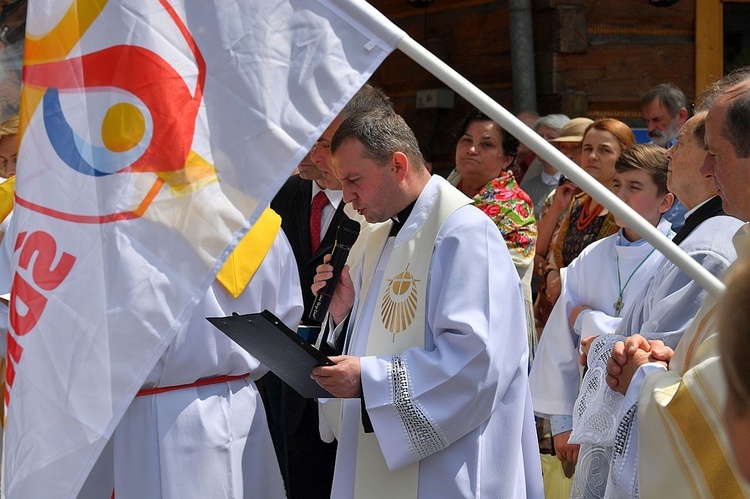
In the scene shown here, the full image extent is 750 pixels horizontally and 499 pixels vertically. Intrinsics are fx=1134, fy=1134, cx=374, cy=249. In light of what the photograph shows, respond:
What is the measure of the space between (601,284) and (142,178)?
8.42ft

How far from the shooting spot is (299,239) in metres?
5.35

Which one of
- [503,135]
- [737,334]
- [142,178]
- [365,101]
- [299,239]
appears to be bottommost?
Result: [737,334]

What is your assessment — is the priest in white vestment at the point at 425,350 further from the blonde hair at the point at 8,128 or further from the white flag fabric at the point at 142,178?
the blonde hair at the point at 8,128

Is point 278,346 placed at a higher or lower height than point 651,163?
lower

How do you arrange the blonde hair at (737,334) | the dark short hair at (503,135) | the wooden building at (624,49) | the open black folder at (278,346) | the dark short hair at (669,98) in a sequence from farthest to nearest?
the wooden building at (624,49) → the dark short hair at (669,98) → the dark short hair at (503,135) → the open black folder at (278,346) → the blonde hair at (737,334)

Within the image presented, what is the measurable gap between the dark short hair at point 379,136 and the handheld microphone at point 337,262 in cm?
44

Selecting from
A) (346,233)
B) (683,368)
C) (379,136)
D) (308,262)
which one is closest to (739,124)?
(683,368)

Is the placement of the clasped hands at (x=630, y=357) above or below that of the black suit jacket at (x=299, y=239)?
below

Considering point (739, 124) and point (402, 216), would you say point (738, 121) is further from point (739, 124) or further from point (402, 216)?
point (402, 216)

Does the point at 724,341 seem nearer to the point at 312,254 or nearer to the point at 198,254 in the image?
the point at 198,254

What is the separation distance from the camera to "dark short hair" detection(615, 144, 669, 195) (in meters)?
4.66

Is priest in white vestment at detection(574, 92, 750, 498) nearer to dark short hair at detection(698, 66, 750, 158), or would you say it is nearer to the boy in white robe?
dark short hair at detection(698, 66, 750, 158)

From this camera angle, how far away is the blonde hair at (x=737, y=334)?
138 cm

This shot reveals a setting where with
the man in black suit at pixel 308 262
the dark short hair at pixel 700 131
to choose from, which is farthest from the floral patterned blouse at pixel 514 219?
the dark short hair at pixel 700 131
